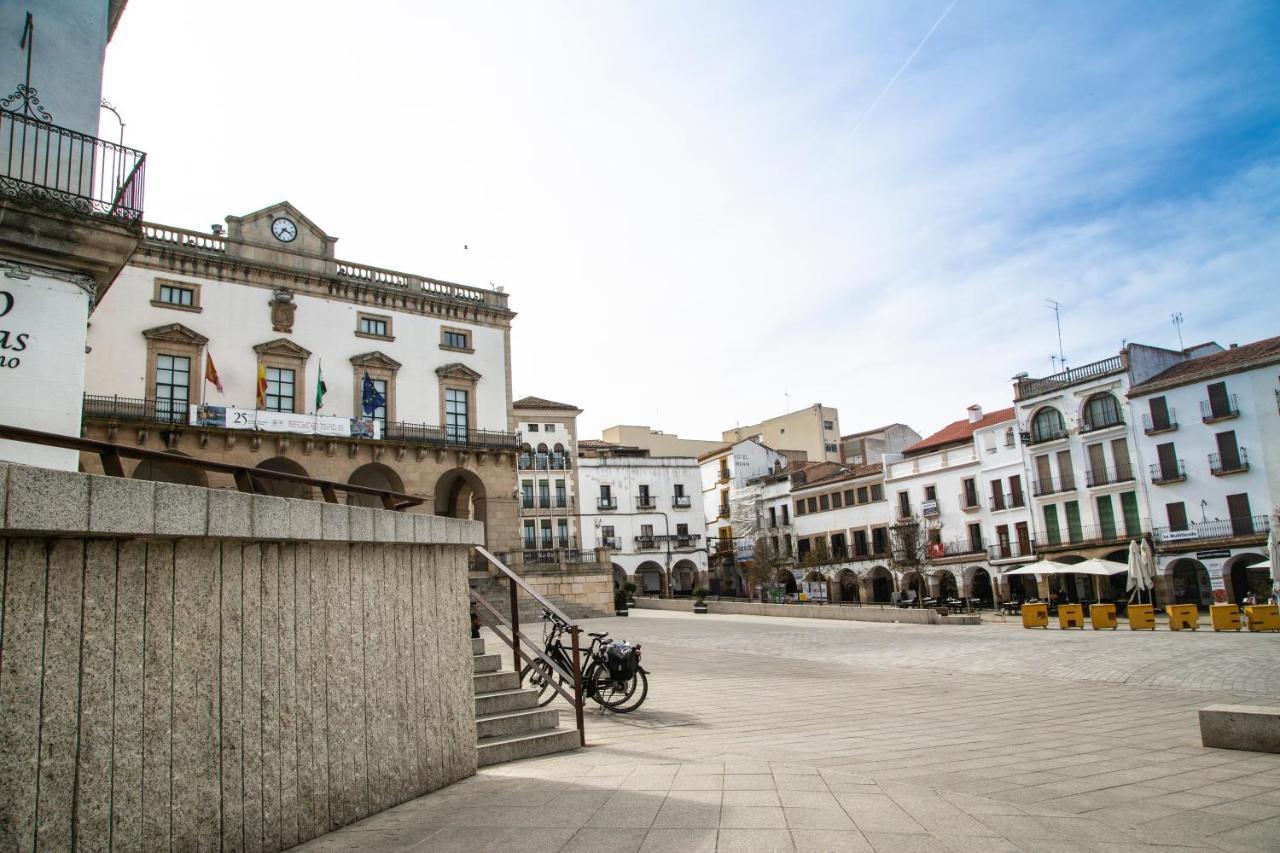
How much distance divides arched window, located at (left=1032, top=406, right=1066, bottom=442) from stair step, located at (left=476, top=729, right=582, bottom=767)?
138ft

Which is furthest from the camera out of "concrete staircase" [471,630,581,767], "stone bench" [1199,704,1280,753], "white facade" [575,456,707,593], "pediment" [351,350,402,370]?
"white facade" [575,456,707,593]

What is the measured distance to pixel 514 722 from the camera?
7207 mm

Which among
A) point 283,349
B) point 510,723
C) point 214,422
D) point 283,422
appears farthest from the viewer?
point 283,349

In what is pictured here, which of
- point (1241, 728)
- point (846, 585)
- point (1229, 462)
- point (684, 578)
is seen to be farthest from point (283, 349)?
point (684, 578)

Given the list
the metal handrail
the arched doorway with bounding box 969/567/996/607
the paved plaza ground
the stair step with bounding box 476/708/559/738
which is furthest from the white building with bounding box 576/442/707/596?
the metal handrail

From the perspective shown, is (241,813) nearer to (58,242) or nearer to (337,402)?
(58,242)

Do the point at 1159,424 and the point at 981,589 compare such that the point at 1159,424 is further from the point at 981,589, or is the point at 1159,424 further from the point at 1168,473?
the point at 981,589

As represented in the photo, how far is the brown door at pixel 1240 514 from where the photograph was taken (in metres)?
35.1

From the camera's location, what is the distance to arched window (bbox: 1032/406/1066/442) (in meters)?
43.1

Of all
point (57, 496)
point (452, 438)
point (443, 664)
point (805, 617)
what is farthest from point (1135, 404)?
point (57, 496)

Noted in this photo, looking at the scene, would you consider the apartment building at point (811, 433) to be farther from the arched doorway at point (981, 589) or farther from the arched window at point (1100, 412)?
the arched window at point (1100, 412)

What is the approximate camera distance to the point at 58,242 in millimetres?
7426

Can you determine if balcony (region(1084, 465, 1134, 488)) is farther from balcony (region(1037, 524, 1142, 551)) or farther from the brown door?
the brown door

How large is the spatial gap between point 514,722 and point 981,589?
150 ft
